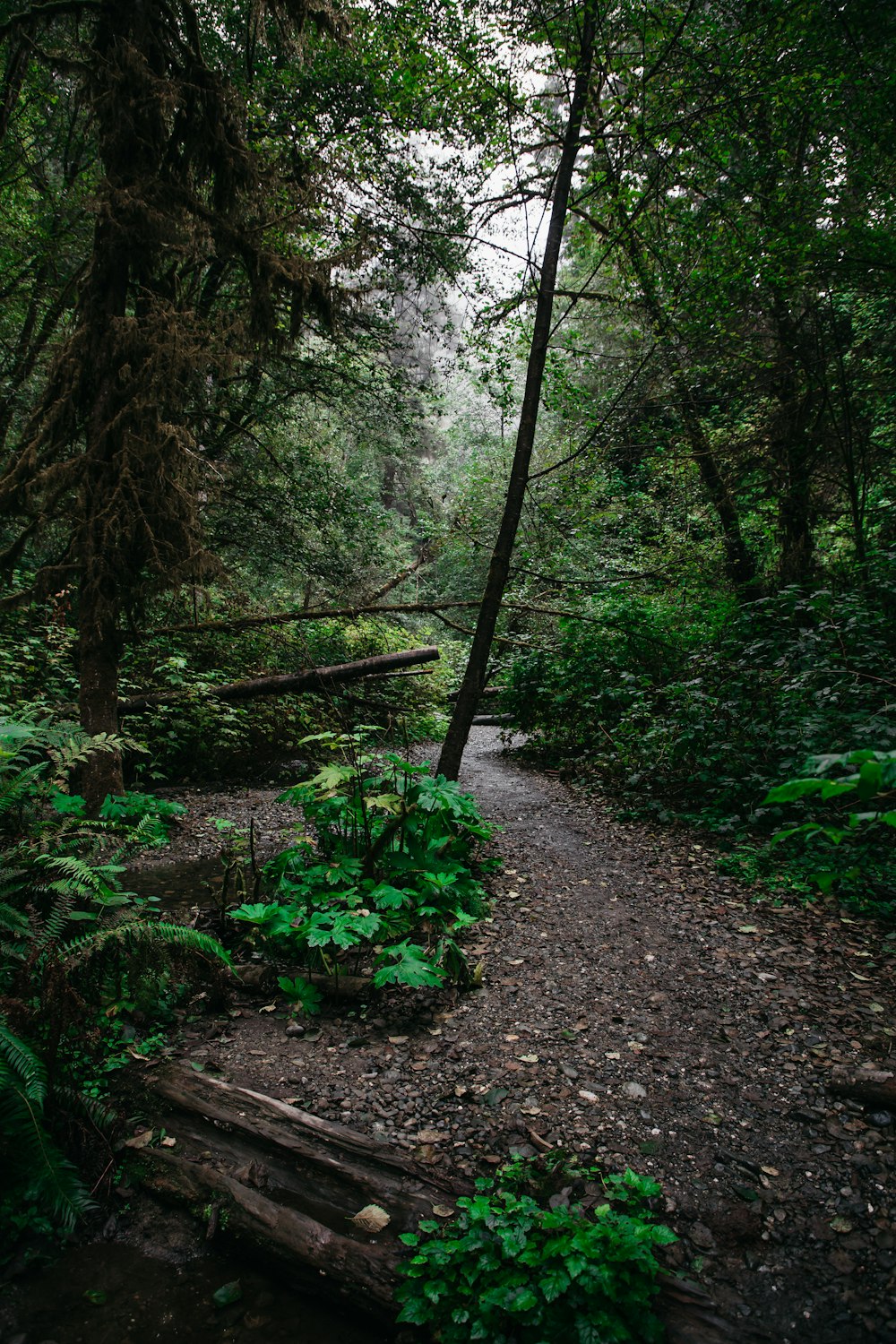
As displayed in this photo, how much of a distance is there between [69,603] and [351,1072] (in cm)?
788

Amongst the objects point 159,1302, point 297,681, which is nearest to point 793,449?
point 297,681

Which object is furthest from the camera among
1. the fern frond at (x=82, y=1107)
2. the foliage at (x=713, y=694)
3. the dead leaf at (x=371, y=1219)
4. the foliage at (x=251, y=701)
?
the foliage at (x=251, y=701)

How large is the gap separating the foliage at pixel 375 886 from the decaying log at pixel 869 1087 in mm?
1938

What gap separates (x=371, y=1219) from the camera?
2.27m

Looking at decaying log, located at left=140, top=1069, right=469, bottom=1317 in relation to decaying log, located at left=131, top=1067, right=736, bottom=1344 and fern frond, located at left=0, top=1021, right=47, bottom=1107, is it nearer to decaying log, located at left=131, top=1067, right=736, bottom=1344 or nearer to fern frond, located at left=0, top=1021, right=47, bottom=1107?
decaying log, located at left=131, top=1067, right=736, bottom=1344

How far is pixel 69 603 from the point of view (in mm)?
8438

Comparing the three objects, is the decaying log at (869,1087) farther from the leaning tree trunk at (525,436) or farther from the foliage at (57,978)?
the leaning tree trunk at (525,436)

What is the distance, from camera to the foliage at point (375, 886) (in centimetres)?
353

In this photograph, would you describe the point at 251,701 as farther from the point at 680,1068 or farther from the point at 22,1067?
the point at 680,1068

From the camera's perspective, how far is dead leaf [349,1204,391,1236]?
2.24m

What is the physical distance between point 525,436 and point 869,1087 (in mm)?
5808

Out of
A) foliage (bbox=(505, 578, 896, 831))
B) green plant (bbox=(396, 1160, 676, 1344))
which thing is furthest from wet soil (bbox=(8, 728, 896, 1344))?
foliage (bbox=(505, 578, 896, 831))

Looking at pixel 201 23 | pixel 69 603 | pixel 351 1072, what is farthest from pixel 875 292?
pixel 69 603

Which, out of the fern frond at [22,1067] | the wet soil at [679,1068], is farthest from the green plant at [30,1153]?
the wet soil at [679,1068]
